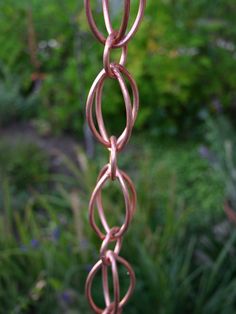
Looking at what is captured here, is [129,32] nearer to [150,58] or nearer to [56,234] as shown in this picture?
[56,234]

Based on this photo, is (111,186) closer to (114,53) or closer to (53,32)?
(114,53)

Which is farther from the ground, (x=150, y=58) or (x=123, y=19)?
(x=150, y=58)

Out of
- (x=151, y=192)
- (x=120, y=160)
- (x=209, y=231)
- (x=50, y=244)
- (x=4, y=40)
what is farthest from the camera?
(x=4, y=40)

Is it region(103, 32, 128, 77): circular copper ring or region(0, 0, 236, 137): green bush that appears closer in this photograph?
region(103, 32, 128, 77): circular copper ring

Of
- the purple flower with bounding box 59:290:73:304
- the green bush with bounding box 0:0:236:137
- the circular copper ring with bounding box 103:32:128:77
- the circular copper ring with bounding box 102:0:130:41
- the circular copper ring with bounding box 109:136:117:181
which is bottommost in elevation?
the purple flower with bounding box 59:290:73:304

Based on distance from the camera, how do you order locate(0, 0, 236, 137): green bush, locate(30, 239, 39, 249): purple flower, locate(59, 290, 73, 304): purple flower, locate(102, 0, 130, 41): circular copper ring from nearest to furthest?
locate(102, 0, 130, 41): circular copper ring → locate(59, 290, 73, 304): purple flower → locate(30, 239, 39, 249): purple flower → locate(0, 0, 236, 137): green bush

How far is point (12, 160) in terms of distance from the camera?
11.0ft

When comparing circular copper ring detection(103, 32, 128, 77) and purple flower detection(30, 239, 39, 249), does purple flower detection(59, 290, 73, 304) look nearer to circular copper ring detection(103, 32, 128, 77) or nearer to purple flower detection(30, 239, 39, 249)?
purple flower detection(30, 239, 39, 249)

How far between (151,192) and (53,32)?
6.27 ft

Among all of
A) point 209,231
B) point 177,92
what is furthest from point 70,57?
point 209,231

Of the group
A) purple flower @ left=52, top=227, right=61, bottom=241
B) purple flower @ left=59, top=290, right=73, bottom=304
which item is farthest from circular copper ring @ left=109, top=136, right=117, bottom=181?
purple flower @ left=52, top=227, right=61, bottom=241

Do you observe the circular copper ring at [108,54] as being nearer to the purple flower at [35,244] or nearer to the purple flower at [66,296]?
the purple flower at [66,296]

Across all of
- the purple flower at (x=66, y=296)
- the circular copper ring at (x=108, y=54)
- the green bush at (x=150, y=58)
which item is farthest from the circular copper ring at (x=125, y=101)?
the green bush at (x=150, y=58)

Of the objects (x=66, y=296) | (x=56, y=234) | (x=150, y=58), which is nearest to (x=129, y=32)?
(x=66, y=296)
